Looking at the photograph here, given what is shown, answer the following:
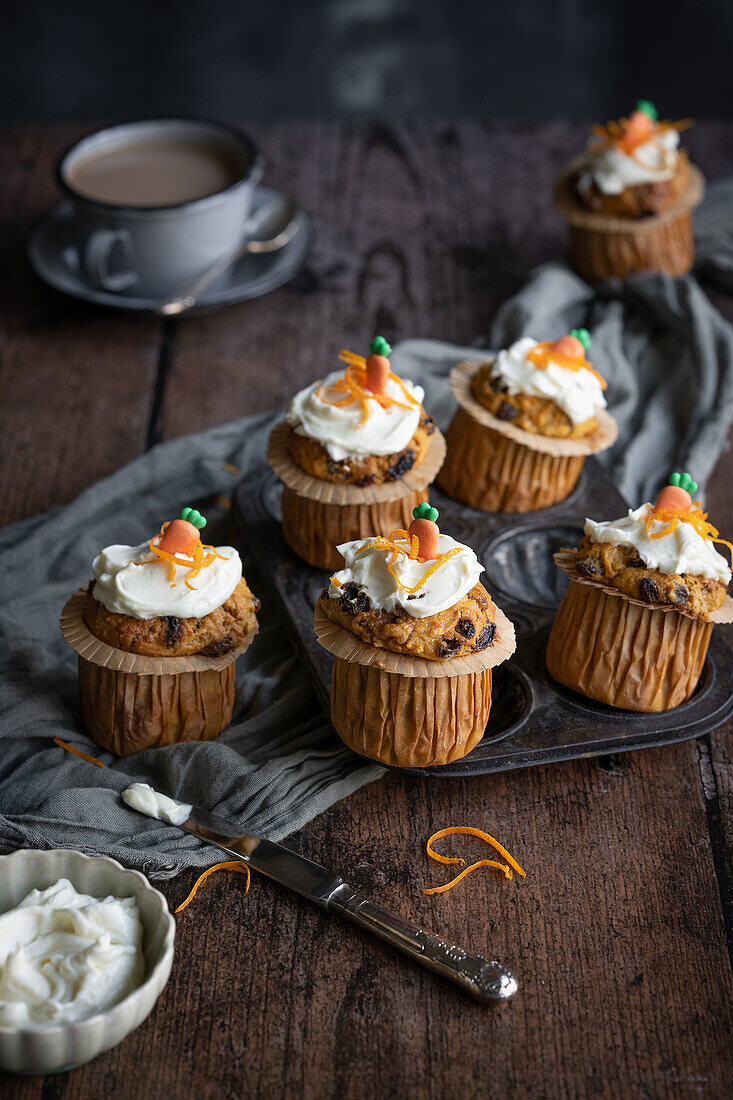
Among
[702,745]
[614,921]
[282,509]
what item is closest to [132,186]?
[282,509]

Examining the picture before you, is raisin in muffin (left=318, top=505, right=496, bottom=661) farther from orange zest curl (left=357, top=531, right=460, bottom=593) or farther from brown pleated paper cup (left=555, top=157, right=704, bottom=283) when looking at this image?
brown pleated paper cup (left=555, top=157, right=704, bottom=283)

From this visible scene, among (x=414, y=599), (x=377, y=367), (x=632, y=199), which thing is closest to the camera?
(x=414, y=599)

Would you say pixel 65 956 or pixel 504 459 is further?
pixel 504 459

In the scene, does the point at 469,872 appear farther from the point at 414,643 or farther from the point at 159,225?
the point at 159,225

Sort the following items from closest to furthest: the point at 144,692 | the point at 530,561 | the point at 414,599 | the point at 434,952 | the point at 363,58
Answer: the point at 434,952 → the point at 414,599 → the point at 144,692 → the point at 530,561 → the point at 363,58

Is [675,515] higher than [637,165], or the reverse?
[637,165]

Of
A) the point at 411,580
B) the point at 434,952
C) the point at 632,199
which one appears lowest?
the point at 434,952

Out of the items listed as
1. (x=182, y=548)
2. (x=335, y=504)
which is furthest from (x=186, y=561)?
(x=335, y=504)
